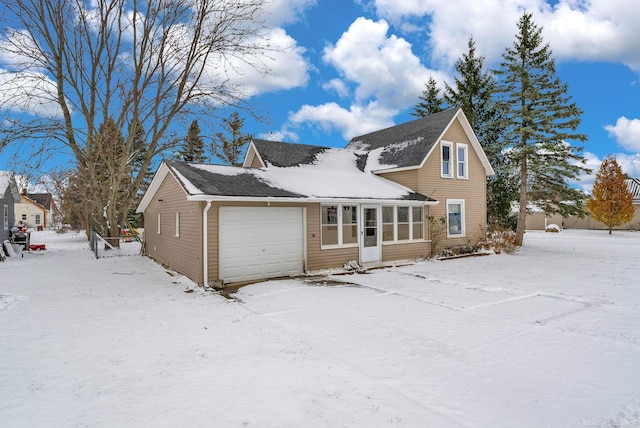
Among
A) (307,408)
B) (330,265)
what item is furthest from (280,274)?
(307,408)

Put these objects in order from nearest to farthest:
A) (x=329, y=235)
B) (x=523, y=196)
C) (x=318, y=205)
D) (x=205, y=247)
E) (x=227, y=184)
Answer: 1. (x=205, y=247)
2. (x=227, y=184)
3. (x=318, y=205)
4. (x=329, y=235)
5. (x=523, y=196)

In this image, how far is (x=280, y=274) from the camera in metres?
11.2

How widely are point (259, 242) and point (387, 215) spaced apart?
5.69 meters

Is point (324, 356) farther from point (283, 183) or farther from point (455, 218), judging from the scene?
point (455, 218)

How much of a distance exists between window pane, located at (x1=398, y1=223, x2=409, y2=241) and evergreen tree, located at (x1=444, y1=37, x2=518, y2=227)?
1310 cm

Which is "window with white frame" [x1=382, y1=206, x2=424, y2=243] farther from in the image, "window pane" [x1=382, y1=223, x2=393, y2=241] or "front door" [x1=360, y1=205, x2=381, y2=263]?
"front door" [x1=360, y1=205, x2=381, y2=263]

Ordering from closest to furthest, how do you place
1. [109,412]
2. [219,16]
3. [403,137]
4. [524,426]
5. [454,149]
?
1. [524,426]
2. [109,412]
3. [454,149]
4. [403,137]
5. [219,16]

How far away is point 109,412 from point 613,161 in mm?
37590

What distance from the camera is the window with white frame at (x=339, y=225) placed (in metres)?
12.3

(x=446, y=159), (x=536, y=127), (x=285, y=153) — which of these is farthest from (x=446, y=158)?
(x=536, y=127)

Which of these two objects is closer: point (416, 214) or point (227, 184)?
point (227, 184)

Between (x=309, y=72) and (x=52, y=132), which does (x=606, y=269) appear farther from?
(x=52, y=132)

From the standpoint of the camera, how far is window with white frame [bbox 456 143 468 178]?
57.5ft

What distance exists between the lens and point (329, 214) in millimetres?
12445
